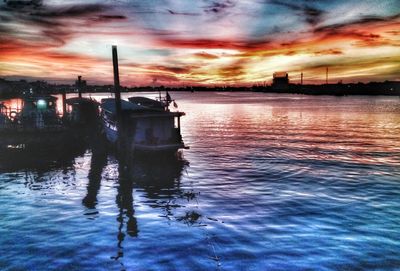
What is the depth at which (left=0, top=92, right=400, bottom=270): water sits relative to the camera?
11.8 m

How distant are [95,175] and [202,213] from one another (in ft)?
39.0

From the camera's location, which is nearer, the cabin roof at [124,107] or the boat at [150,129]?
the boat at [150,129]

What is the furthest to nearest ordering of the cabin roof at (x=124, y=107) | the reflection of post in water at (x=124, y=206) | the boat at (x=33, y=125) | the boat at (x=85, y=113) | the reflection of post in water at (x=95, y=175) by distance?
the boat at (x=85, y=113) → the boat at (x=33, y=125) → the cabin roof at (x=124, y=107) → the reflection of post in water at (x=95, y=175) → the reflection of post in water at (x=124, y=206)

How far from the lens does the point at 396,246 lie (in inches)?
497

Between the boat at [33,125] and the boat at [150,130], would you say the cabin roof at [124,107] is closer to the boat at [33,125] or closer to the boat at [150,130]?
the boat at [150,130]

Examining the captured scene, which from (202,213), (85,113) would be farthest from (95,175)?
(85,113)

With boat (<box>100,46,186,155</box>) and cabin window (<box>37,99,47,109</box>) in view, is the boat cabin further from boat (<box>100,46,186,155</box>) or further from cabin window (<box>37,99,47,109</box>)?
boat (<box>100,46,186,155</box>)

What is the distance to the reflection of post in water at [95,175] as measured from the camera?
60.9 ft

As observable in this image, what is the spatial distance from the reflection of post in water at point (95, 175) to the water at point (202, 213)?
112 millimetres

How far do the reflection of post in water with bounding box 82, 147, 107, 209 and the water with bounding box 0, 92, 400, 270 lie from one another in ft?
0.37

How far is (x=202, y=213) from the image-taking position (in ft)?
53.8

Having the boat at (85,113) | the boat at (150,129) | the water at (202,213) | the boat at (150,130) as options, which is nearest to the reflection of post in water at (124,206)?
the water at (202,213)

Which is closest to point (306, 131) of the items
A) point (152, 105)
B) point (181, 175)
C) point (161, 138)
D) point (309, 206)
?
point (152, 105)

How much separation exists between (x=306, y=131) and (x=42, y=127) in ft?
125
